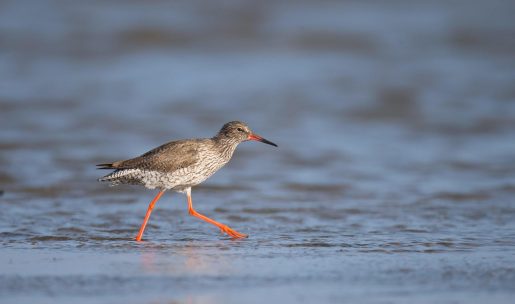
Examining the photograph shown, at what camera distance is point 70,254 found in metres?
7.76

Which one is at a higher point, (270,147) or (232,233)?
(270,147)

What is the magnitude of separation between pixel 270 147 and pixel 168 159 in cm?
504

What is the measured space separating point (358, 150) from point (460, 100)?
3787 mm

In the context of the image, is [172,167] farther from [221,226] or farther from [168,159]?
[221,226]

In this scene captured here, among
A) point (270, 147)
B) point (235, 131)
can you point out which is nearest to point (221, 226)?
point (235, 131)

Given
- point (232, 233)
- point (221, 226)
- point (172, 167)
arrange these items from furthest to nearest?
point (172, 167)
point (221, 226)
point (232, 233)

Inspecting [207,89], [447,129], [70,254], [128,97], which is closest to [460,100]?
[447,129]

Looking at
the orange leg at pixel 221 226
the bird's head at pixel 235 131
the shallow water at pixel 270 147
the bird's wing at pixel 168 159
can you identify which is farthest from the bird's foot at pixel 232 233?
the bird's head at pixel 235 131

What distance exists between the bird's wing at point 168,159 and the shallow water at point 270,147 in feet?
2.11

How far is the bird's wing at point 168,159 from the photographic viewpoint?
9.28 meters

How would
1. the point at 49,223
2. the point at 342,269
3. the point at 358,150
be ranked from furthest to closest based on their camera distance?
the point at 358,150 → the point at 49,223 → the point at 342,269

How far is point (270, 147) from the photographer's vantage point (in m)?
14.2

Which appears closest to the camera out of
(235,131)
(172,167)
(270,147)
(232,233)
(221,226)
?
(232,233)

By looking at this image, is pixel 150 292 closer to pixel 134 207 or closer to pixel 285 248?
pixel 285 248
